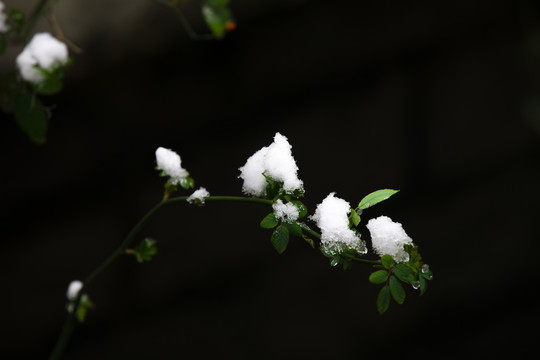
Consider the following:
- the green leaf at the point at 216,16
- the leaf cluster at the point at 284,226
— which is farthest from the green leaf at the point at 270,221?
the green leaf at the point at 216,16

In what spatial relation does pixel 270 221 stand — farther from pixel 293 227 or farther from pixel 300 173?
pixel 300 173

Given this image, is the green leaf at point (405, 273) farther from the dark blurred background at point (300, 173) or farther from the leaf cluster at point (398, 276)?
the dark blurred background at point (300, 173)

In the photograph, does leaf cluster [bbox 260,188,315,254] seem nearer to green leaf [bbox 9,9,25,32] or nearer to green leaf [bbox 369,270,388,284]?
green leaf [bbox 369,270,388,284]

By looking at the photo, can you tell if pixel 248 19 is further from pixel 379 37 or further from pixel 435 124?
pixel 435 124

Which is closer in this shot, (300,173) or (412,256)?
(412,256)

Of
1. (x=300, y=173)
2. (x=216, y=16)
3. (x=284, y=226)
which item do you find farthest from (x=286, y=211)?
(x=300, y=173)

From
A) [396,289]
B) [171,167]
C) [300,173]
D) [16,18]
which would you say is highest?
[300,173]
